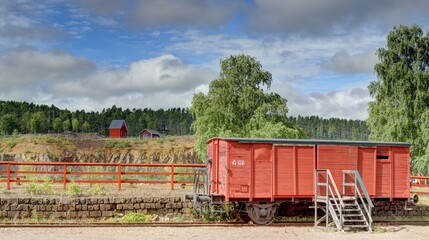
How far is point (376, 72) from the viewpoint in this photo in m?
41.4

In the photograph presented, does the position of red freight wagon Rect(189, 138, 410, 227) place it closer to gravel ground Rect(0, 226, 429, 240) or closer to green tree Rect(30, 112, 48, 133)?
gravel ground Rect(0, 226, 429, 240)

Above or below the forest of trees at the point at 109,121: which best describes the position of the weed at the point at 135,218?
below

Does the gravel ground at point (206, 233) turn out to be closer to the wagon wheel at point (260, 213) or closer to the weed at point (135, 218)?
the wagon wheel at point (260, 213)

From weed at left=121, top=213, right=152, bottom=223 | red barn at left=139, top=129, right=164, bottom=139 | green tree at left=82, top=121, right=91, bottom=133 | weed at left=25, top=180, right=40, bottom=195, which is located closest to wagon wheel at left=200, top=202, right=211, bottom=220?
weed at left=121, top=213, right=152, bottom=223

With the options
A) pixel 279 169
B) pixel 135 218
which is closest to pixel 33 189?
pixel 135 218

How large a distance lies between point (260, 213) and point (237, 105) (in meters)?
26.9

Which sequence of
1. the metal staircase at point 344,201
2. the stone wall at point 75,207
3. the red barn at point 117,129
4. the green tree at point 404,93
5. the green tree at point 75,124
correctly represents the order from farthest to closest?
the green tree at point 75,124 < the red barn at point 117,129 < the green tree at point 404,93 < the stone wall at point 75,207 < the metal staircase at point 344,201

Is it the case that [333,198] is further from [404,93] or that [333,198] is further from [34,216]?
[404,93]

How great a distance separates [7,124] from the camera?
449 feet

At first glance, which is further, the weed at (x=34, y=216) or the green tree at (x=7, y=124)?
the green tree at (x=7, y=124)

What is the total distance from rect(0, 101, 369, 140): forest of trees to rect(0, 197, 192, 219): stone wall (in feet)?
394

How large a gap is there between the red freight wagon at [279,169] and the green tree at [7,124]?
5027 inches

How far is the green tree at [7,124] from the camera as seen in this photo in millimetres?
135875

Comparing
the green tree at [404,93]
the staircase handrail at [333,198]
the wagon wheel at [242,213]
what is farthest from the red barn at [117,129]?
the staircase handrail at [333,198]
